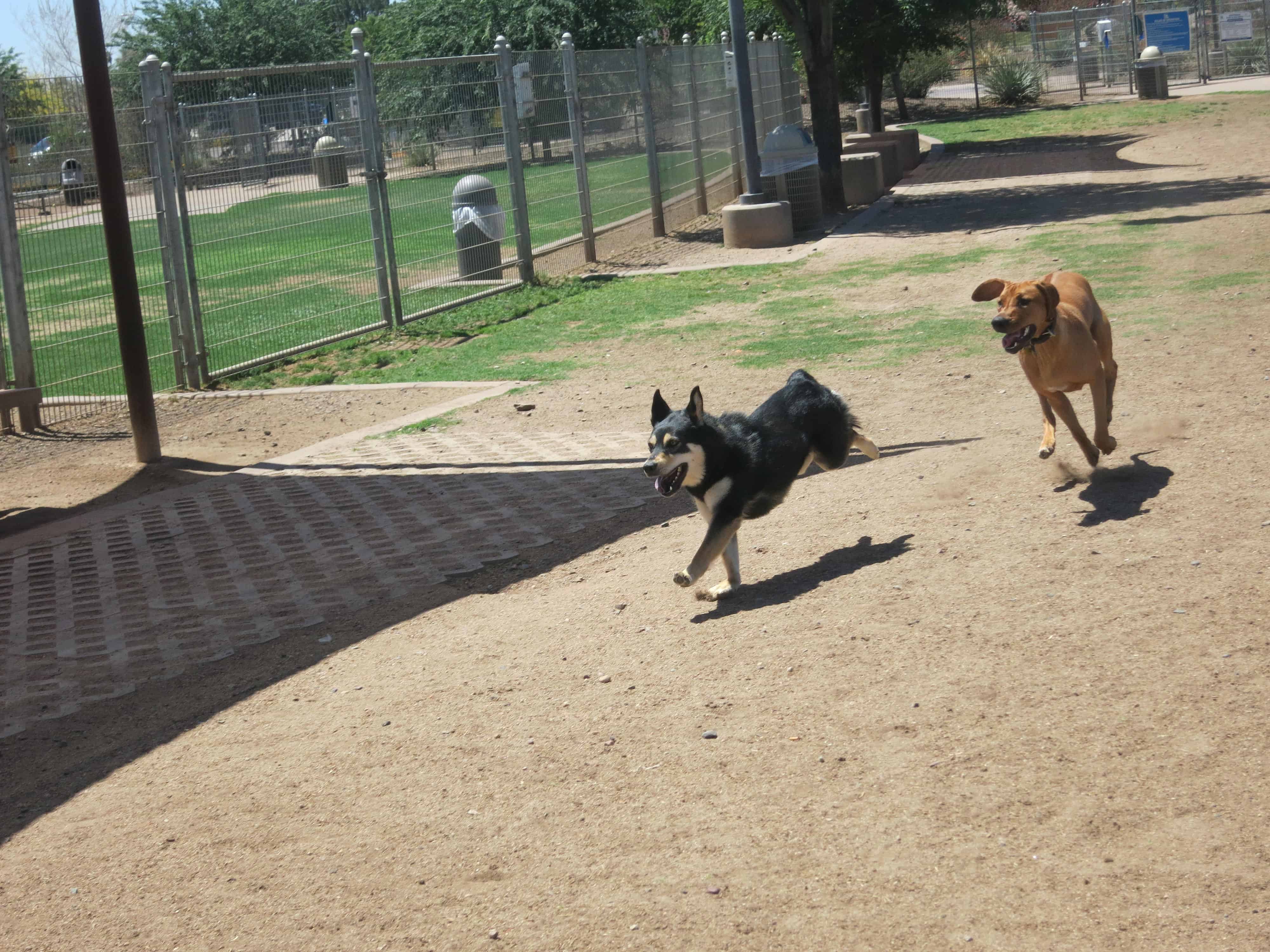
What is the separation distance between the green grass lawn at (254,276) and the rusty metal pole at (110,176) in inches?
81.1

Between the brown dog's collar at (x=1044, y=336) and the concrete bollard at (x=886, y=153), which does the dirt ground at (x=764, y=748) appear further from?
the concrete bollard at (x=886, y=153)

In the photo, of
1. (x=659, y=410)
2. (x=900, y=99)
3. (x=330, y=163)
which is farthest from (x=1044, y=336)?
(x=900, y=99)

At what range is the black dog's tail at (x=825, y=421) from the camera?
662 centimetres

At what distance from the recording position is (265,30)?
47.0m

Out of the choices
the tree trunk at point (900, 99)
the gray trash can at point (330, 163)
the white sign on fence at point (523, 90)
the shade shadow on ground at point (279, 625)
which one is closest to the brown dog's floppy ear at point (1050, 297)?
the shade shadow on ground at point (279, 625)

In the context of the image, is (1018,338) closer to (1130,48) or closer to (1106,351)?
(1106,351)

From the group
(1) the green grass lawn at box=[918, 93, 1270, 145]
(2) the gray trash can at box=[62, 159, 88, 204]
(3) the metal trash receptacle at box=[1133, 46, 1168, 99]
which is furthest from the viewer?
(3) the metal trash receptacle at box=[1133, 46, 1168, 99]

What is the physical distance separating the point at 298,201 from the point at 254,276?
84 centimetres

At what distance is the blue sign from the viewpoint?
149ft

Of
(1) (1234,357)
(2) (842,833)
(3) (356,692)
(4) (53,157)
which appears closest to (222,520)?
(3) (356,692)

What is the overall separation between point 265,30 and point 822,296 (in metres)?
38.3

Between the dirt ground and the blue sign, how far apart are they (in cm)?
4285

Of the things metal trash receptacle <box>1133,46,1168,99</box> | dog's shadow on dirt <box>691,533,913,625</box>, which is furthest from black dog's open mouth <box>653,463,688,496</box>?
metal trash receptacle <box>1133,46,1168,99</box>

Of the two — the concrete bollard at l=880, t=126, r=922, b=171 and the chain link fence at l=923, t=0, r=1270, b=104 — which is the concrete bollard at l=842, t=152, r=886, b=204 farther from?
the chain link fence at l=923, t=0, r=1270, b=104
